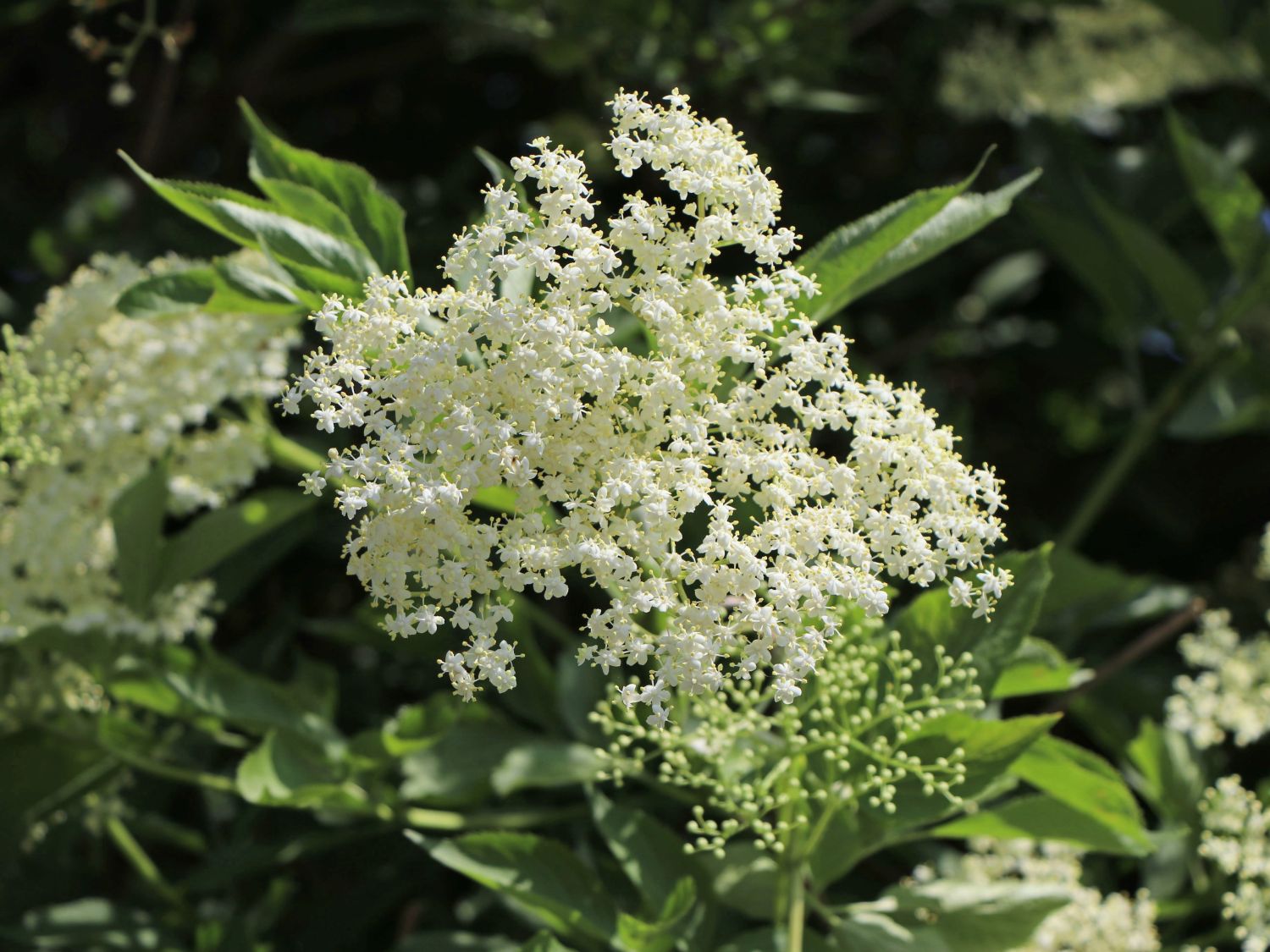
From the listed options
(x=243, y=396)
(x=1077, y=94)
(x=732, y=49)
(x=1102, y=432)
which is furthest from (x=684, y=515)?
(x=1077, y=94)

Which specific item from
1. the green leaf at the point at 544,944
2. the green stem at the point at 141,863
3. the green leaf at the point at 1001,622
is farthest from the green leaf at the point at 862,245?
the green stem at the point at 141,863

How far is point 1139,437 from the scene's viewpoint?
9.78 ft

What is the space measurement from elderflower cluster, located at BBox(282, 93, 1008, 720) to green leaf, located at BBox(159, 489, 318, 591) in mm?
732

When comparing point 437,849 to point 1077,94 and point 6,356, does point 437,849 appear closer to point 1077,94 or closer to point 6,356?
point 6,356

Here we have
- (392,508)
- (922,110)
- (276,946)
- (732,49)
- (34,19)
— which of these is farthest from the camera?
(922,110)

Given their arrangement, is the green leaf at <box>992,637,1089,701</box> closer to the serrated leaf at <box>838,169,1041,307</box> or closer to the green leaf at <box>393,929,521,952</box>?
the serrated leaf at <box>838,169,1041,307</box>

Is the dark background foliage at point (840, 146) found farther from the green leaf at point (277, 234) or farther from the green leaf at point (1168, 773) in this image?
the green leaf at point (277, 234)

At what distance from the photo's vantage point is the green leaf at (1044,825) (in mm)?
1976

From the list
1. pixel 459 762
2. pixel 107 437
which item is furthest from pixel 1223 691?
pixel 107 437

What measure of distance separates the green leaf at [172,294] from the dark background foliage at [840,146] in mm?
863

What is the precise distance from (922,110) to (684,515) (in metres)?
2.81

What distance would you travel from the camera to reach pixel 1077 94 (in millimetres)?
3965

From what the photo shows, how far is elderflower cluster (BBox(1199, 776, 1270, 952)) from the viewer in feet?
7.42

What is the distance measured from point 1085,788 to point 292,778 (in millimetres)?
1220
